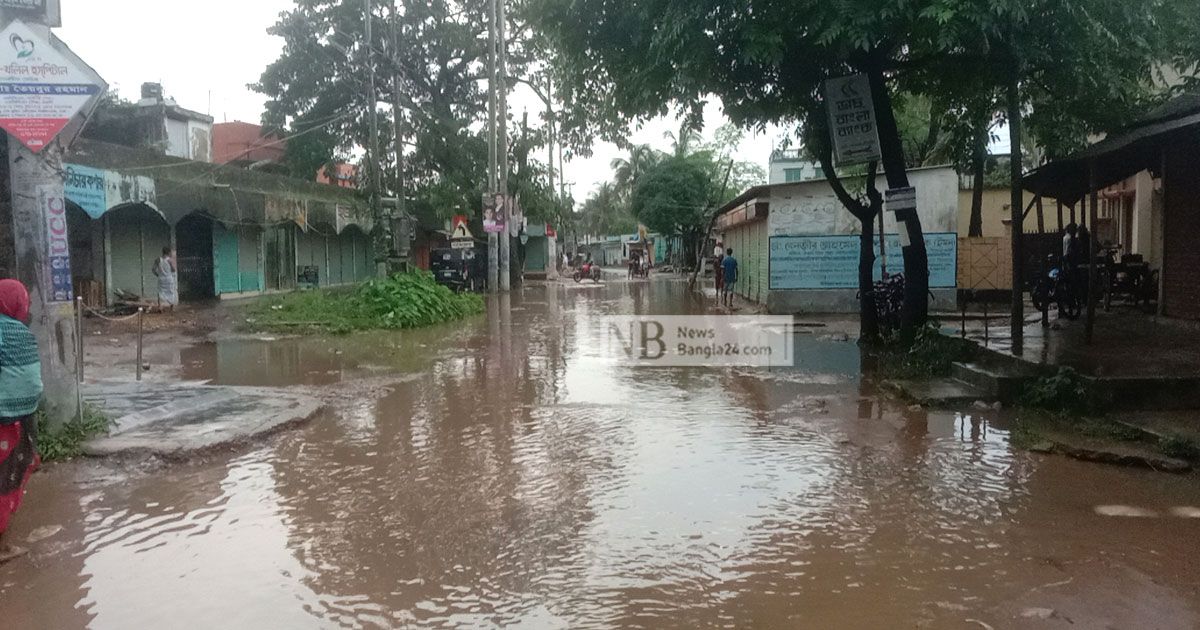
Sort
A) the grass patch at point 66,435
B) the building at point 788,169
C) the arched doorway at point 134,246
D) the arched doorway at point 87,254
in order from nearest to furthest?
the grass patch at point 66,435, the arched doorway at point 87,254, the arched doorway at point 134,246, the building at point 788,169

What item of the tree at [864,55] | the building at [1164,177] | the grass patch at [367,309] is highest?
the tree at [864,55]

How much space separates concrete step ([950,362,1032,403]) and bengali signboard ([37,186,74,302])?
9.14 m

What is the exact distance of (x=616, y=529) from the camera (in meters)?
5.48

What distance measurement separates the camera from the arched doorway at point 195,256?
2464 centimetres

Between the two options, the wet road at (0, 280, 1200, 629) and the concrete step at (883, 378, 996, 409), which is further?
the concrete step at (883, 378, 996, 409)

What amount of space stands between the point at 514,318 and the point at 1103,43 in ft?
47.6

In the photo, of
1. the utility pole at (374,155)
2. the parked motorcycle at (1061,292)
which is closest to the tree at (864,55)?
the parked motorcycle at (1061,292)

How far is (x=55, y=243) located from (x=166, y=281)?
14613 millimetres

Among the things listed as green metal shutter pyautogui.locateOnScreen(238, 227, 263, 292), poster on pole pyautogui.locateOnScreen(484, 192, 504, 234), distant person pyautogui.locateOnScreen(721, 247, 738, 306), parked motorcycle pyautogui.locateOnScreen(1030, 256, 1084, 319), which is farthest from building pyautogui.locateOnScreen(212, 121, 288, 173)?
parked motorcycle pyautogui.locateOnScreen(1030, 256, 1084, 319)

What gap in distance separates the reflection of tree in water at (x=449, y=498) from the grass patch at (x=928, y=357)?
4649mm

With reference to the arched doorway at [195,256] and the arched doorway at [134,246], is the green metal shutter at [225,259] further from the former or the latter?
the arched doorway at [134,246]

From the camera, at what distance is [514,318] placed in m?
21.9

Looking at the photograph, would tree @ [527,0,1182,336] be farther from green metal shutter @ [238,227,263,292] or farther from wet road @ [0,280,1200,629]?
green metal shutter @ [238,227,263,292]

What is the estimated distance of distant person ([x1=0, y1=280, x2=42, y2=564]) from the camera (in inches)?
207
